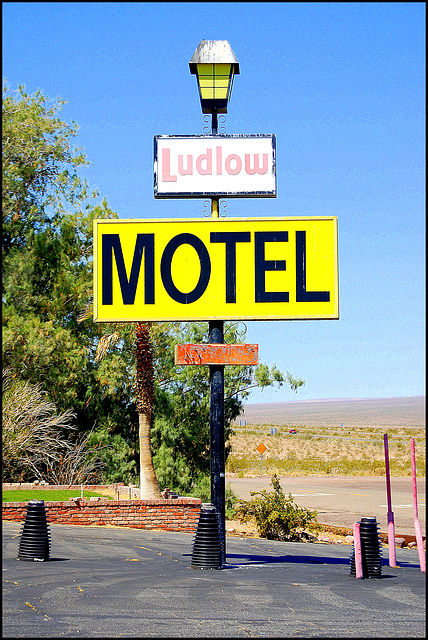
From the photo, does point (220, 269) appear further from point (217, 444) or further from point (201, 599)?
point (201, 599)

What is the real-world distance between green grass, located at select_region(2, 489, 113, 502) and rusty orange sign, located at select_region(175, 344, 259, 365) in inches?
411

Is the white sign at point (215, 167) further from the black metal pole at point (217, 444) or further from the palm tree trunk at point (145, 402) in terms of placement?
the palm tree trunk at point (145, 402)

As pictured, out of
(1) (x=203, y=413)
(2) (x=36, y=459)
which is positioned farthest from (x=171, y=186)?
(1) (x=203, y=413)

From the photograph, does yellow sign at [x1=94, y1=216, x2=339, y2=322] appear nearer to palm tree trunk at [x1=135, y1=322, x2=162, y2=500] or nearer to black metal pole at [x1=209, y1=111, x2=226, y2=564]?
black metal pole at [x1=209, y1=111, x2=226, y2=564]

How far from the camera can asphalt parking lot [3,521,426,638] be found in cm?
720

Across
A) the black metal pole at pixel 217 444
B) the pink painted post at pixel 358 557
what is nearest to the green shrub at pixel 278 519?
the black metal pole at pixel 217 444

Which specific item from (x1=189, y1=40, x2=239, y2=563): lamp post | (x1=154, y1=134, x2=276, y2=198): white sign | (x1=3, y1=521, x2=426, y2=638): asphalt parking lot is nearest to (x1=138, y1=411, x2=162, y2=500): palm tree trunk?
(x1=3, y1=521, x2=426, y2=638): asphalt parking lot

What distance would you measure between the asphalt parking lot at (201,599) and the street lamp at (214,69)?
764cm

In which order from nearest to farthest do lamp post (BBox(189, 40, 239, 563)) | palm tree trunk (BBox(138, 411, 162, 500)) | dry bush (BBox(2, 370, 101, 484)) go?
lamp post (BBox(189, 40, 239, 563)) < palm tree trunk (BBox(138, 411, 162, 500)) < dry bush (BBox(2, 370, 101, 484))

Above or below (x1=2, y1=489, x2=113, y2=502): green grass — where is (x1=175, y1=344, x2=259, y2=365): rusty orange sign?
above

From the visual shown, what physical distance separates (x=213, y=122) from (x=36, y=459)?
15783 mm

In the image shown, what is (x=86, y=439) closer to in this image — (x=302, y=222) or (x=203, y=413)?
(x=203, y=413)

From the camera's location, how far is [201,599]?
862 cm

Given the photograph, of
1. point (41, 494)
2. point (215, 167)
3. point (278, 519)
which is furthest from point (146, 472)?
point (215, 167)
